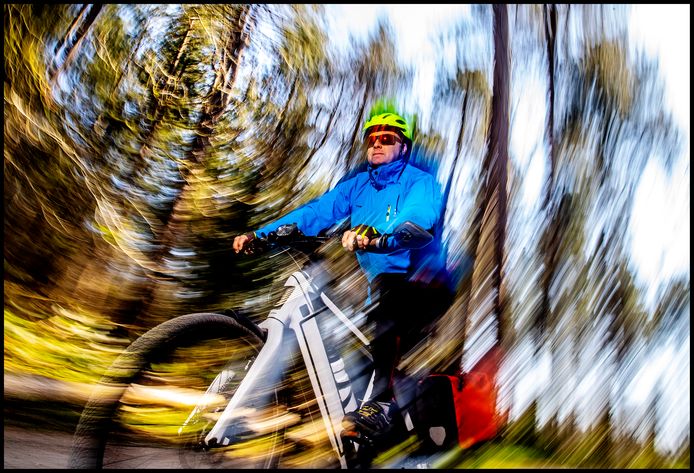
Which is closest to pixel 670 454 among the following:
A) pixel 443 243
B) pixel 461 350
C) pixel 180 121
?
pixel 461 350

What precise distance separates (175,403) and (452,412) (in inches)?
50.5

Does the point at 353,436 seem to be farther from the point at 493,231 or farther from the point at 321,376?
the point at 493,231

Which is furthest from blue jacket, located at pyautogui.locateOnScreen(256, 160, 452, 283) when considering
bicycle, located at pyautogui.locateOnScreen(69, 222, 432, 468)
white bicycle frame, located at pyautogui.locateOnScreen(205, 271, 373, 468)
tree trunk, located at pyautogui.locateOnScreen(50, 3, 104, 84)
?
tree trunk, located at pyautogui.locateOnScreen(50, 3, 104, 84)

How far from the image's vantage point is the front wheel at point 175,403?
2359mm

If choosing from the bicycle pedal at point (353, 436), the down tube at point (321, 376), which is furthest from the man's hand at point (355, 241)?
the bicycle pedal at point (353, 436)

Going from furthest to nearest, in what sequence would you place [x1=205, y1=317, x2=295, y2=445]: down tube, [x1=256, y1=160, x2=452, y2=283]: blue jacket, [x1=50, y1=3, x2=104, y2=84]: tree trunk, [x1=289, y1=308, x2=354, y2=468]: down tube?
[x1=50, y1=3, x2=104, y2=84]: tree trunk → [x1=256, y1=160, x2=452, y2=283]: blue jacket → [x1=289, y1=308, x2=354, y2=468]: down tube → [x1=205, y1=317, x2=295, y2=445]: down tube

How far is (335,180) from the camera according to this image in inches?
122

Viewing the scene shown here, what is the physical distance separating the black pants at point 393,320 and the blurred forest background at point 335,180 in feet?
0.46

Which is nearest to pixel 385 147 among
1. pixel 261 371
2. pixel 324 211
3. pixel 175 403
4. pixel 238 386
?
pixel 324 211

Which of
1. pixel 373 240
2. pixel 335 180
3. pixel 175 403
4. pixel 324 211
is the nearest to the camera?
pixel 373 240

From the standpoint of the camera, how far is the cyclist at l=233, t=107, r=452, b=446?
2535 mm

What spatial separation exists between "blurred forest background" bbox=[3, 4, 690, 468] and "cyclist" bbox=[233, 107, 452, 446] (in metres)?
0.18

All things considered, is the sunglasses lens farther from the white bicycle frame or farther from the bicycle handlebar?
the white bicycle frame

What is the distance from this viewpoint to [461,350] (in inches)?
110
